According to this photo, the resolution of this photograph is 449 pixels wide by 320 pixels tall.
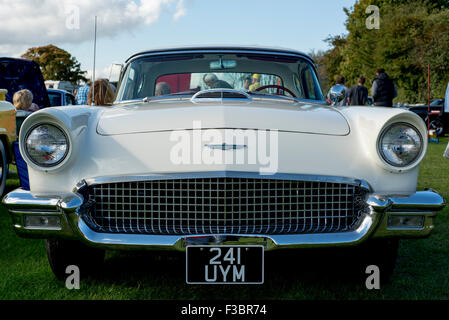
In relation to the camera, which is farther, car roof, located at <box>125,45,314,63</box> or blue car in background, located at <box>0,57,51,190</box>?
blue car in background, located at <box>0,57,51,190</box>

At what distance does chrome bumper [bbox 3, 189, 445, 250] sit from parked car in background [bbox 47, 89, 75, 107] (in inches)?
325

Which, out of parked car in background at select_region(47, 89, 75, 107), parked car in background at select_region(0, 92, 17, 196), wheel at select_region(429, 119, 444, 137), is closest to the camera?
parked car in background at select_region(0, 92, 17, 196)

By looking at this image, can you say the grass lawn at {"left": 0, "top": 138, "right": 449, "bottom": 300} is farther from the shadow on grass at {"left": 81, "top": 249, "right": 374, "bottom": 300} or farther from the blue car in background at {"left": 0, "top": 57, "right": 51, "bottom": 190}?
the blue car in background at {"left": 0, "top": 57, "right": 51, "bottom": 190}

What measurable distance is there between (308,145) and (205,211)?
59 cm

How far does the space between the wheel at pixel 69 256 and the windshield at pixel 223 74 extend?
1.30 meters

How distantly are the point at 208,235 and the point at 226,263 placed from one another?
0.49 ft

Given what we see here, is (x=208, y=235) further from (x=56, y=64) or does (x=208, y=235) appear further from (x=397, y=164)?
(x=56, y=64)

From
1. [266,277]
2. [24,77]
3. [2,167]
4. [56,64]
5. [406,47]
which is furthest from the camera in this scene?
[56,64]

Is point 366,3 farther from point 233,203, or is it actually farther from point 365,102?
point 233,203

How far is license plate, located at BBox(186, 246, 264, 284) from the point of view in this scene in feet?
7.54

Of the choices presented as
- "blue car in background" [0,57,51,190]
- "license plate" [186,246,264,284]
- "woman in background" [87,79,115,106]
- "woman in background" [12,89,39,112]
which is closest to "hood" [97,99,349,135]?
"license plate" [186,246,264,284]

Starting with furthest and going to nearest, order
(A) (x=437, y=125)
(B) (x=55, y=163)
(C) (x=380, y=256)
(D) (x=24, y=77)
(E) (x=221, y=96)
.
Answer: (A) (x=437, y=125)
(D) (x=24, y=77)
(E) (x=221, y=96)
(C) (x=380, y=256)
(B) (x=55, y=163)

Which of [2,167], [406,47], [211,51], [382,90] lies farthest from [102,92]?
[406,47]

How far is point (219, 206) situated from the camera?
7.85ft
